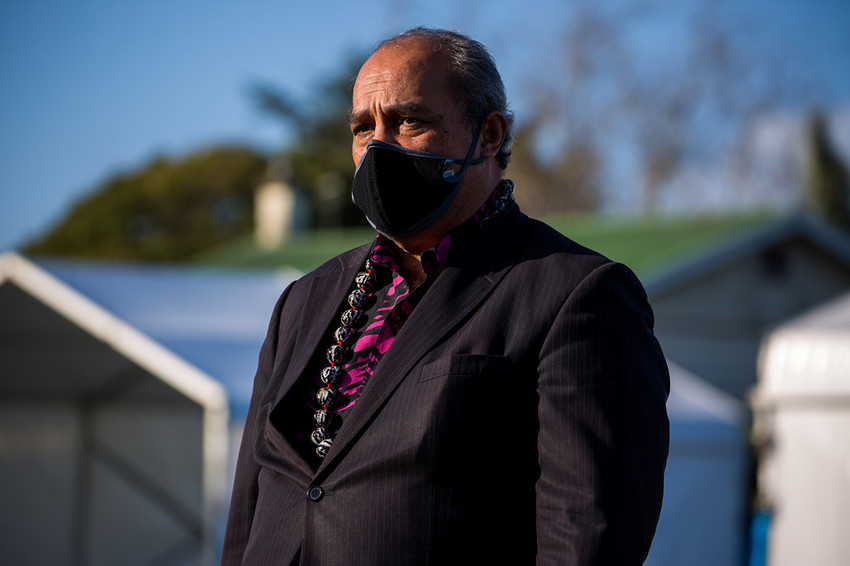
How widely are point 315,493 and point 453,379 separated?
0.31m

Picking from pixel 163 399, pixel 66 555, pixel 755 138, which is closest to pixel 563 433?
pixel 163 399

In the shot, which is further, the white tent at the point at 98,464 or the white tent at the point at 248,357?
the white tent at the point at 98,464

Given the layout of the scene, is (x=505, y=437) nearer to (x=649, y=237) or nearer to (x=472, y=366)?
(x=472, y=366)

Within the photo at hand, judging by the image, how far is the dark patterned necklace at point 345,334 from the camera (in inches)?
69.7

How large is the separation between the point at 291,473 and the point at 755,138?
23.6 meters

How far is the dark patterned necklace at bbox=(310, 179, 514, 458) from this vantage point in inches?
69.7

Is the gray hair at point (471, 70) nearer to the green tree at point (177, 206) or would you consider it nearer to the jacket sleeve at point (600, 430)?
the jacket sleeve at point (600, 430)

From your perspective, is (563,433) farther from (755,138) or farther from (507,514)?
(755,138)

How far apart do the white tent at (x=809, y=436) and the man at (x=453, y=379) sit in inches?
184

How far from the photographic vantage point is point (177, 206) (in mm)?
32188

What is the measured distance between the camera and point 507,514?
1.59m

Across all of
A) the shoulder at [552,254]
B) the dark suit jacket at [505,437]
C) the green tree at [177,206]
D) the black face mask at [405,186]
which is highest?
the black face mask at [405,186]

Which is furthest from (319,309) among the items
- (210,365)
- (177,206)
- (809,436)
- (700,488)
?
(177,206)

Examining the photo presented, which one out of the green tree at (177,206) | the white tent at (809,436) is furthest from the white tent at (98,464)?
the green tree at (177,206)
